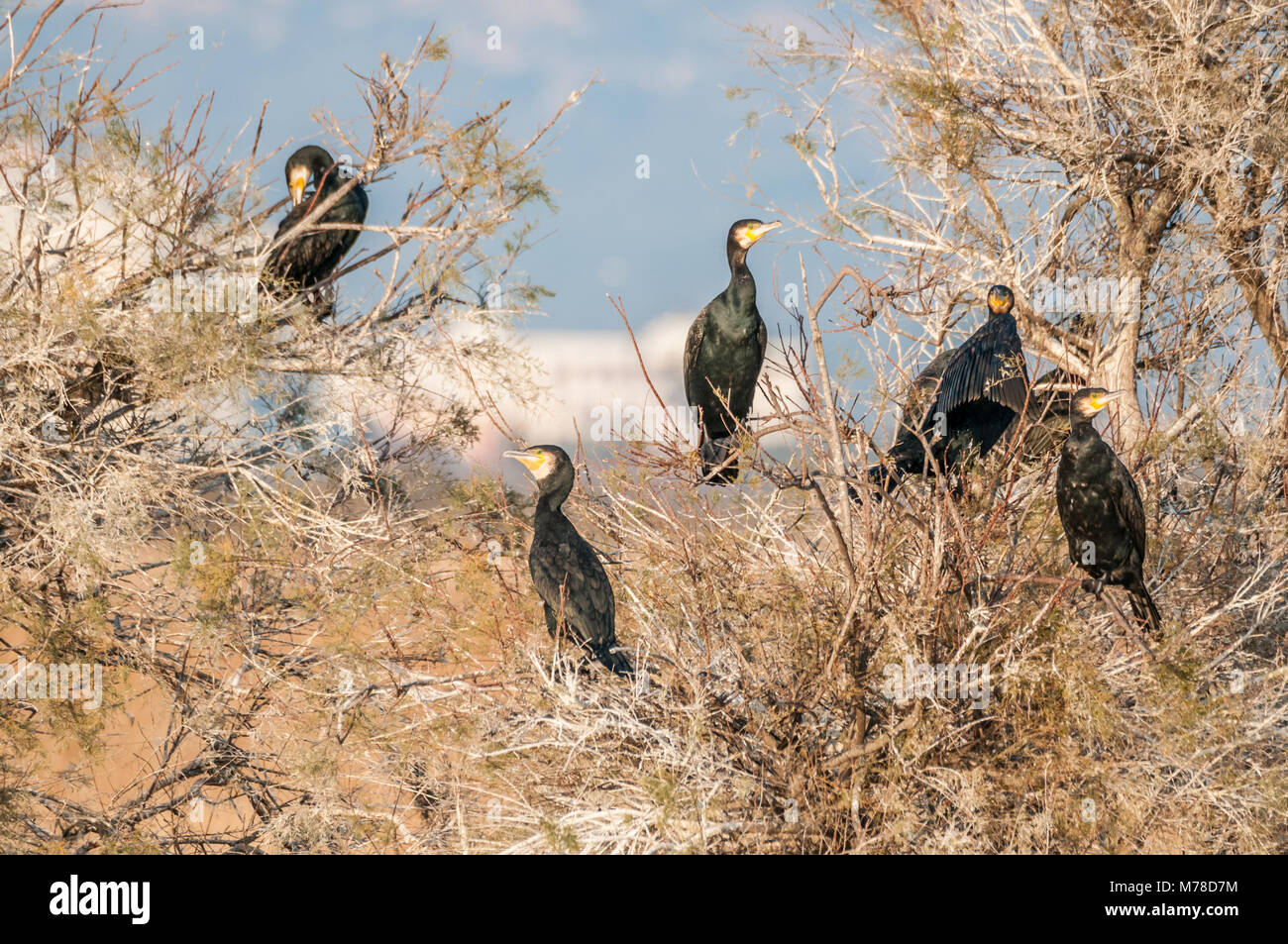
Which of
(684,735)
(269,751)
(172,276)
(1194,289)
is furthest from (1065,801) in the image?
(1194,289)

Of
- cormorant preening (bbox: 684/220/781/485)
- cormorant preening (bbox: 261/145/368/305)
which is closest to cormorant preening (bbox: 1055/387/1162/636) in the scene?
cormorant preening (bbox: 684/220/781/485)

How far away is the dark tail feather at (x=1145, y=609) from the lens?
4711 millimetres

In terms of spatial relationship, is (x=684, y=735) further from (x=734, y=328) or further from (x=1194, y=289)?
(x=1194, y=289)

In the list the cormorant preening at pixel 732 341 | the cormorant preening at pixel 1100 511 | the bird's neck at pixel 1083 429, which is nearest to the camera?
the cormorant preening at pixel 1100 511

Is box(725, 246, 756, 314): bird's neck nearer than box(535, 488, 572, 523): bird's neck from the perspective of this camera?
No

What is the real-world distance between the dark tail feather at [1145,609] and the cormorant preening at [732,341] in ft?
7.33

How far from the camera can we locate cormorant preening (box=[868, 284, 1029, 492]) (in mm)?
5031

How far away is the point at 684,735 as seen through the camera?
445cm

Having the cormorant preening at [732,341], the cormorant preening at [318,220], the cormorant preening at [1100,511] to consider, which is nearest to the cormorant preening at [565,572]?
the cormorant preening at [732,341]

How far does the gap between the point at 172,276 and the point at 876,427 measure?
4061 mm

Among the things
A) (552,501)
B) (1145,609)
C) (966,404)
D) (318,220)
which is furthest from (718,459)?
(318,220)

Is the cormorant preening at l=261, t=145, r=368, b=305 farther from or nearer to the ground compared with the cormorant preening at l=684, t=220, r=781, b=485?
farther from the ground

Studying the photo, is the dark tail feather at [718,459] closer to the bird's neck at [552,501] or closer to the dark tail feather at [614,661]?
the bird's neck at [552,501]

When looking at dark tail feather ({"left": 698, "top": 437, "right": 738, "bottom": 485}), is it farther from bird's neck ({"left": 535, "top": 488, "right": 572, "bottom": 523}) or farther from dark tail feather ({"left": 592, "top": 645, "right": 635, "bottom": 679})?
dark tail feather ({"left": 592, "top": 645, "right": 635, "bottom": 679})
